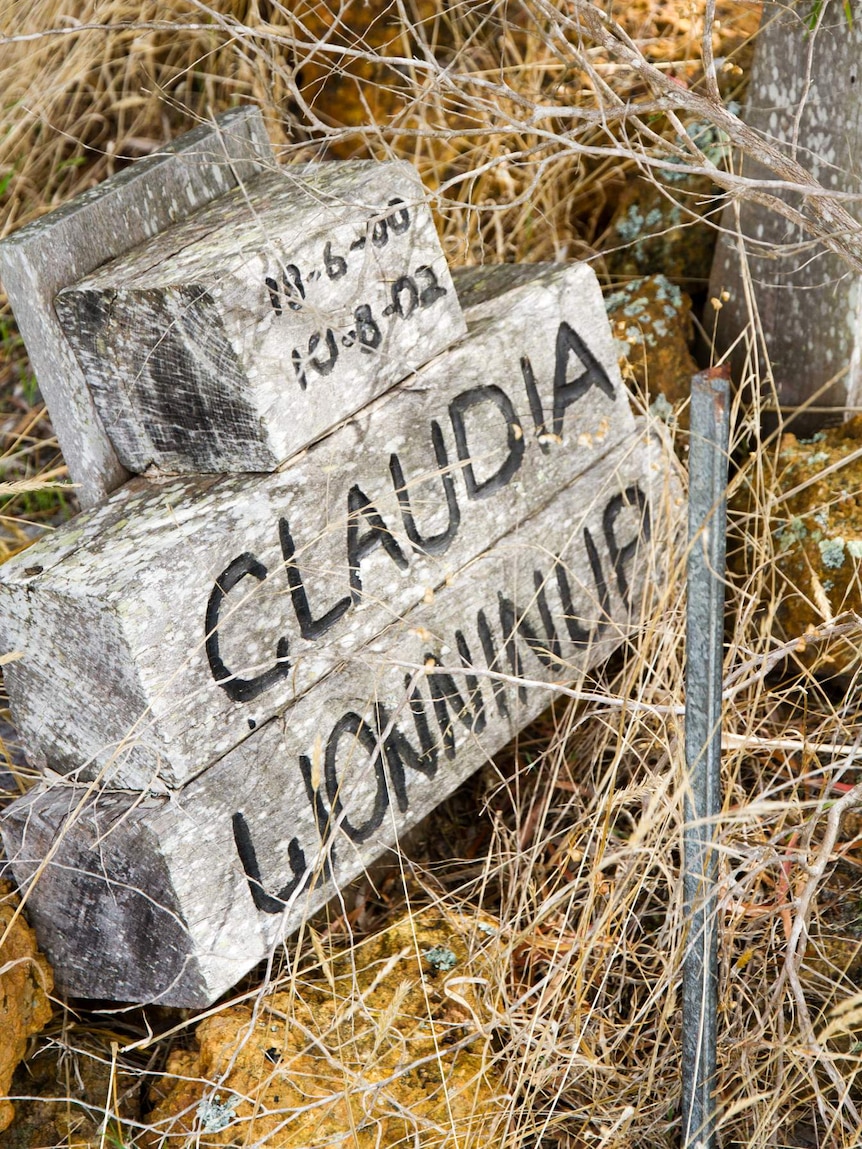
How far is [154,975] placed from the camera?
1.82m

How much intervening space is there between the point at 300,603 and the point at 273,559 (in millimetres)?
87

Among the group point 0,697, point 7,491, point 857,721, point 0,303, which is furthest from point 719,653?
point 0,303

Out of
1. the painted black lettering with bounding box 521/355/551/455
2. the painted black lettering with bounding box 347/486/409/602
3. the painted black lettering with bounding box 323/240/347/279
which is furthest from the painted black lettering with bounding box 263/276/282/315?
the painted black lettering with bounding box 521/355/551/455

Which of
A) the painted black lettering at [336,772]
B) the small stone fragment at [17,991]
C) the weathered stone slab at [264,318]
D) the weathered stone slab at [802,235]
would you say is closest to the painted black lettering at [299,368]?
the weathered stone slab at [264,318]

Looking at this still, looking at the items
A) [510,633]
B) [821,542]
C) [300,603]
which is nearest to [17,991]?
[300,603]

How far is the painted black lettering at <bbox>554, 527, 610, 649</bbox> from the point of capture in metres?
2.20

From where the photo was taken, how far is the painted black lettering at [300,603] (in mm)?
1807

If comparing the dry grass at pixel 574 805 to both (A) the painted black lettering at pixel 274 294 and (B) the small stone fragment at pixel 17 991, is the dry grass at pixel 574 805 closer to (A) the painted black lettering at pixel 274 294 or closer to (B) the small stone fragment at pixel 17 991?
(B) the small stone fragment at pixel 17 991

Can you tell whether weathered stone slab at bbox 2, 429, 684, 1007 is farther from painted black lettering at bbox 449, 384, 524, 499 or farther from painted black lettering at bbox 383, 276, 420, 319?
painted black lettering at bbox 383, 276, 420, 319

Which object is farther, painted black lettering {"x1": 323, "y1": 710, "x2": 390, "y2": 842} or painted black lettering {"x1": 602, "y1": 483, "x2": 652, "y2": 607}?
painted black lettering {"x1": 602, "y1": 483, "x2": 652, "y2": 607}

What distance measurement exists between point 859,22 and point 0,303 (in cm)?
222

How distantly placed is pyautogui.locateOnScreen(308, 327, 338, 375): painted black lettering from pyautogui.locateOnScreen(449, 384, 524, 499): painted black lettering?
26 centimetres

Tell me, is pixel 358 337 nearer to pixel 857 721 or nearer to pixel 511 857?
pixel 511 857

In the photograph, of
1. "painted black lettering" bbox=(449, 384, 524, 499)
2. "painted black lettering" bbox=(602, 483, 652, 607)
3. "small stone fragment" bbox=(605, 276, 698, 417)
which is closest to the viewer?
"painted black lettering" bbox=(449, 384, 524, 499)
